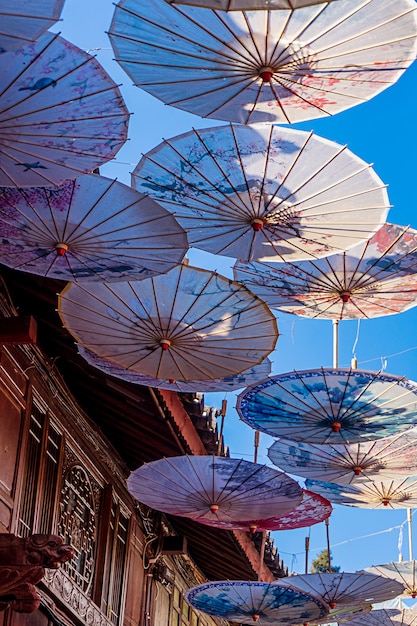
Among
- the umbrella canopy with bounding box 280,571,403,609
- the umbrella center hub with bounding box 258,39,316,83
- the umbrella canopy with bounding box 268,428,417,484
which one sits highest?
the umbrella center hub with bounding box 258,39,316,83

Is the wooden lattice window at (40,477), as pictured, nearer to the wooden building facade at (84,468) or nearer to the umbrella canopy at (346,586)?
the wooden building facade at (84,468)

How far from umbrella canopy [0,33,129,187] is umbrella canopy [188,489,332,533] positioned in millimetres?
7771

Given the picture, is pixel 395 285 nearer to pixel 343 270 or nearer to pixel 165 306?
pixel 343 270

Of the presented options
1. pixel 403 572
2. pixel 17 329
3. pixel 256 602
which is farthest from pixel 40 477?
pixel 403 572

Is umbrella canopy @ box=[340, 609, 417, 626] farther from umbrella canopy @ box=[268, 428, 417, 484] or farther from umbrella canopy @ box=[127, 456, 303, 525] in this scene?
umbrella canopy @ box=[127, 456, 303, 525]

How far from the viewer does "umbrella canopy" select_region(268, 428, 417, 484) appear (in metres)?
15.3

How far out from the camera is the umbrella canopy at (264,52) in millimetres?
8891

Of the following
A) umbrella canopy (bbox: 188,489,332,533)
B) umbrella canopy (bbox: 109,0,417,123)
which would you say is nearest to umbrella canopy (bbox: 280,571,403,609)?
umbrella canopy (bbox: 188,489,332,533)

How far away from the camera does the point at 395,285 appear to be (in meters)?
12.9

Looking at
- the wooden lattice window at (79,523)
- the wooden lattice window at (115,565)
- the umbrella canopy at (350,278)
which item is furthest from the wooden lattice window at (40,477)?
the umbrella canopy at (350,278)

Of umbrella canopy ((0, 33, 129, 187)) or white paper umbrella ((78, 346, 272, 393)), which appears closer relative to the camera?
umbrella canopy ((0, 33, 129, 187))

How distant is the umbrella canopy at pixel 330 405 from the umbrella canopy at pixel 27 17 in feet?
20.8

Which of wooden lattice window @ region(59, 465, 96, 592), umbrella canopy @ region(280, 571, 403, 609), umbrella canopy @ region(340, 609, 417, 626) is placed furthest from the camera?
umbrella canopy @ region(340, 609, 417, 626)

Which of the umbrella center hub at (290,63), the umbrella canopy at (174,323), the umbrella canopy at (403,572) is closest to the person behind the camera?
the umbrella center hub at (290,63)
